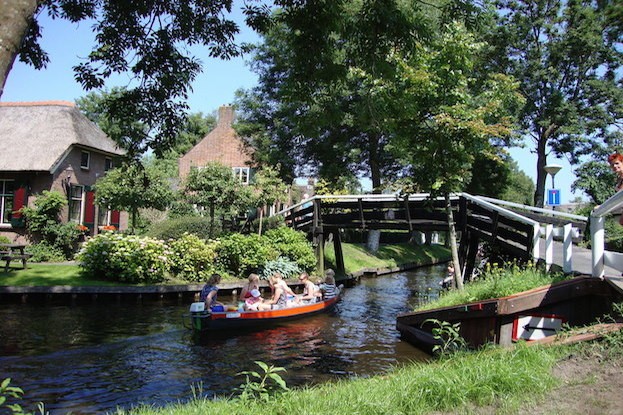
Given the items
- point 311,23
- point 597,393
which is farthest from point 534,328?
point 311,23

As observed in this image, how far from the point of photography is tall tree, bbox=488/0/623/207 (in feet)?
96.2

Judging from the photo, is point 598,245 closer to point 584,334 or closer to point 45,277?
point 584,334

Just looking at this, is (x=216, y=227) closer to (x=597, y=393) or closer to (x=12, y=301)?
(x=12, y=301)

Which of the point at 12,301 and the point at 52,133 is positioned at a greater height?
the point at 52,133

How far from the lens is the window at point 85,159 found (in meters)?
24.6

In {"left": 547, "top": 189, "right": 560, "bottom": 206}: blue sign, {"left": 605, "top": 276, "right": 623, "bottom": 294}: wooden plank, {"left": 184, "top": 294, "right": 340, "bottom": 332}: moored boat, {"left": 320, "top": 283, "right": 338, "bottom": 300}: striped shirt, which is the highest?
{"left": 547, "top": 189, "right": 560, "bottom": 206}: blue sign

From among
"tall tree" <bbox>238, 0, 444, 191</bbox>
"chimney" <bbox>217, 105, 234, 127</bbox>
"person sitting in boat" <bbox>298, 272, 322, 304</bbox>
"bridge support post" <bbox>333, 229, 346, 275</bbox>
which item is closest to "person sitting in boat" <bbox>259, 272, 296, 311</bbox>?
"person sitting in boat" <bbox>298, 272, 322, 304</bbox>

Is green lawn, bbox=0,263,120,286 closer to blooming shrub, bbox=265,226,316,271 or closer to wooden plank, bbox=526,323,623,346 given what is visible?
blooming shrub, bbox=265,226,316,271

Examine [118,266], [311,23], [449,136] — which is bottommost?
[118,266]

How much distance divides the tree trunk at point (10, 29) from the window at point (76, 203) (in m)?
21.1

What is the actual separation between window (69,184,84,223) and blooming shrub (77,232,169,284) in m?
7.94

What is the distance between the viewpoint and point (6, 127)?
80.0ft

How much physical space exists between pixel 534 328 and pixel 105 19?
7681 mm

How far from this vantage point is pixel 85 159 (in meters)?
25.0
